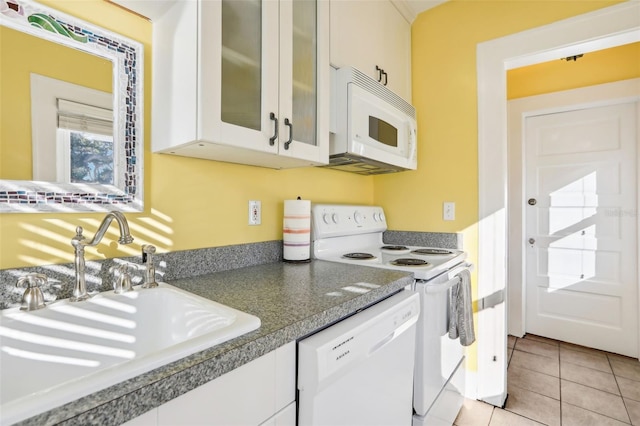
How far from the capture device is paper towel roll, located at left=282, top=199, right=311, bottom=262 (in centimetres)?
158

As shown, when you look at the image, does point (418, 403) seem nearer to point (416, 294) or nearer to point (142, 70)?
point (416, 294)

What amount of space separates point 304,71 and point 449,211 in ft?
4.42

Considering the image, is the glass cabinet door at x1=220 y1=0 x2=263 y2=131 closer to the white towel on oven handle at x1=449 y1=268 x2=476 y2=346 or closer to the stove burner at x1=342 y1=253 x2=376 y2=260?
the stove burner at x1=342 y1=253 x2=376 y2=260

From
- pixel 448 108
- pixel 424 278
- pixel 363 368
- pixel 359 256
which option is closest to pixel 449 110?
pixel 448 108

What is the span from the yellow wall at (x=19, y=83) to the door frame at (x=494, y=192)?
2096 millimetres

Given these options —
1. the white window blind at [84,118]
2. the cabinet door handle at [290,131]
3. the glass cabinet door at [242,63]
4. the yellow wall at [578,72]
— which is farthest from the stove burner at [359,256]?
the yellow wall at [578,72]

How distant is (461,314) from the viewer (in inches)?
62.3

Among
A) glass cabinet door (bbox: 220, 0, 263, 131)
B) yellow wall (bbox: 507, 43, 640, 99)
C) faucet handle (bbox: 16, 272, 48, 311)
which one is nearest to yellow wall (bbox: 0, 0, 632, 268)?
faucet handle (bbox: 16, 272, 48, 311)

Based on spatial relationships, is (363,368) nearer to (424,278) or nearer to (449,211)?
(424,278)

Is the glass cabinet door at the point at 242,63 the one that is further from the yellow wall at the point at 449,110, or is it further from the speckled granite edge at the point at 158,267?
the yellow wall at the point at 449,110

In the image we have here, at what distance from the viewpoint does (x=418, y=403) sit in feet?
4.51

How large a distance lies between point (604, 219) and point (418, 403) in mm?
2364

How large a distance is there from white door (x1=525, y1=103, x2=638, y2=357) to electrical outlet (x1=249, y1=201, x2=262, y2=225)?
8.56 ft

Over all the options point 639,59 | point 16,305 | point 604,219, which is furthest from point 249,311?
point 639,59
